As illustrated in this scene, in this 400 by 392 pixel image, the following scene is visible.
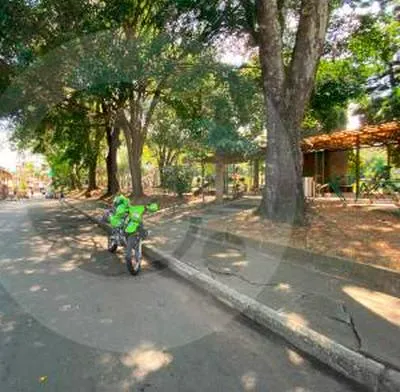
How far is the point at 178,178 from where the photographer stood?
2016cm

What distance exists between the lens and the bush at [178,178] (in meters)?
20.2

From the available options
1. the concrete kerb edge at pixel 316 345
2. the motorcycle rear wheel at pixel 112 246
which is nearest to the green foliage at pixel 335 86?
the motorcycle rear wheel at pixel 112 246

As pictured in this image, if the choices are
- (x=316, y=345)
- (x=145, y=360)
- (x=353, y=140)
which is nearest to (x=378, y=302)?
(x=316, y=345)

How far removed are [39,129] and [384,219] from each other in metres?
18.3

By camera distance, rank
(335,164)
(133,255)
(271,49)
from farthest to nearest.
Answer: (335,164) < (271,49) < (133,255)

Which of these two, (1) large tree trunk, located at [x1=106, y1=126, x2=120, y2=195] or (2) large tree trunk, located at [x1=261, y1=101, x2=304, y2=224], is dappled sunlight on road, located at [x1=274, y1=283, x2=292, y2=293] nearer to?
(2) large tree trunk, located at [x1=261, y1=101, x2=304, y2=224]

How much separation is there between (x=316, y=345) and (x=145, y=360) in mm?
1625

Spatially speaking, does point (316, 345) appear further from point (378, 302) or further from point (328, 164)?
point (328, 164)

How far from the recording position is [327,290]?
575 centimetres

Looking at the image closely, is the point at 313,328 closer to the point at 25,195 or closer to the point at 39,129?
the point at 39,129

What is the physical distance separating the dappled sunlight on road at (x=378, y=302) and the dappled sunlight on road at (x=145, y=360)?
8.19 feet

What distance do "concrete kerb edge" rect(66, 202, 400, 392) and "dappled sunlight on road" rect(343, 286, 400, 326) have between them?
1.04 meters

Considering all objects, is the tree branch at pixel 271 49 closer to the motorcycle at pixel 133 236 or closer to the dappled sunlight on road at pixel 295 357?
the motorcycle at pixel 133 236

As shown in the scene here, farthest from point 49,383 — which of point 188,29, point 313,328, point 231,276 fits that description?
point 188,29
